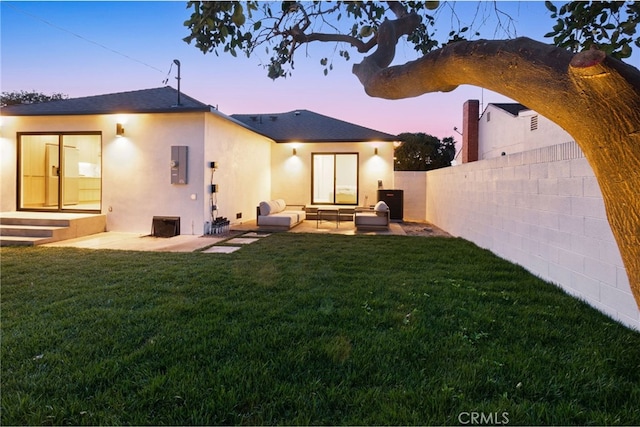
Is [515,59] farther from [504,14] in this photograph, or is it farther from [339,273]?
[339,273]

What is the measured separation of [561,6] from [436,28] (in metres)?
1.45

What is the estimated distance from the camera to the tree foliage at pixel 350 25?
260cm

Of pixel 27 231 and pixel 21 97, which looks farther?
pixel 21 97

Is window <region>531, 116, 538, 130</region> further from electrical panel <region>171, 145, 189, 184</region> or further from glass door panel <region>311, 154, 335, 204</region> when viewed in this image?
electrical panel <region>171, 145, 189, 184</region>

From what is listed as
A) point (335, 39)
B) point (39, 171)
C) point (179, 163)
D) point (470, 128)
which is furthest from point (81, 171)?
point (470, 128)

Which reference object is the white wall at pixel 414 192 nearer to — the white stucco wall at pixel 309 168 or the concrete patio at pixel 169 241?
the white stucco wall at pixel 309 168

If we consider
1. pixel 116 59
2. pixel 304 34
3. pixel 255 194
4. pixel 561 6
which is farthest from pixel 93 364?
pixel 116 59

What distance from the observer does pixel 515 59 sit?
55.4 inches

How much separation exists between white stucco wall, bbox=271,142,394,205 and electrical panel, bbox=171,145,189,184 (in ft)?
19.1

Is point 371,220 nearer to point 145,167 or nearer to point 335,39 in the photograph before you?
point 145,167

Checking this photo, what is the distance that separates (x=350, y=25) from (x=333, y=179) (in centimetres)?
1045

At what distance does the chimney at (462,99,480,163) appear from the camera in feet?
49.4

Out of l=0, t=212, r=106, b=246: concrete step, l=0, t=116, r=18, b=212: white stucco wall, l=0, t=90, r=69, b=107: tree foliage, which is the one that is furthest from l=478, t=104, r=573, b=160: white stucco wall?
l=0, t=90, r=69, b=107: tree foliage

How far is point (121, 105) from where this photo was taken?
31.9 ft
